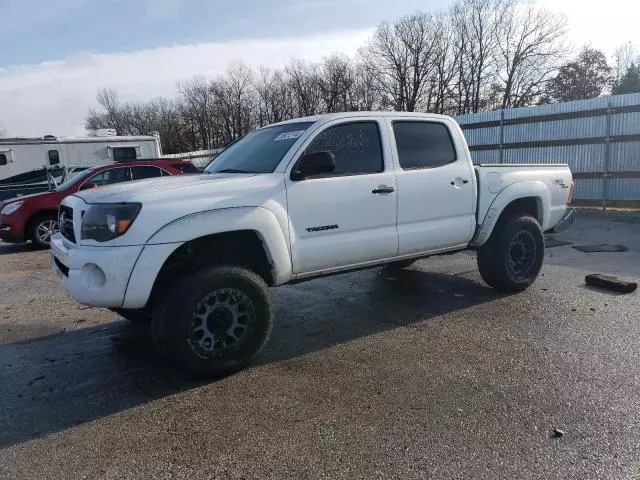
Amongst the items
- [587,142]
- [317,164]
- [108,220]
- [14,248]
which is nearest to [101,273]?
[108,220]

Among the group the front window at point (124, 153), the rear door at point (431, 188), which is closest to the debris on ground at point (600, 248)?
the rear door at point (431, 188)

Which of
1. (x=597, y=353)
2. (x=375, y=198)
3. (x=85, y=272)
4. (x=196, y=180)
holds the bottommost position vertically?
(x=597, y=353)

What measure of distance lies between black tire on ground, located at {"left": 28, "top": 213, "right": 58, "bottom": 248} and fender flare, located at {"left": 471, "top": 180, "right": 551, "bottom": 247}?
859cm

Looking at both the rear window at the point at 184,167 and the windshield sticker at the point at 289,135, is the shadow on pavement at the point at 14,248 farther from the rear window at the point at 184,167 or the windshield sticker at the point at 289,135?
the windshield sticker at the point at 289,135

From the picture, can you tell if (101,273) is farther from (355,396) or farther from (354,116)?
(354,116)

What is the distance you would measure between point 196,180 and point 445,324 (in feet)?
8.67

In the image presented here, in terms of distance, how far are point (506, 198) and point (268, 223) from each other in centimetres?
291

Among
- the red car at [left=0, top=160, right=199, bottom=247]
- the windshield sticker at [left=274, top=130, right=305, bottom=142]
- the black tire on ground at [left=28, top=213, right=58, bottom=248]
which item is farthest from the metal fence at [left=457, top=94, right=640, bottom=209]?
the black tire on ground at [left=28, top=213, right=58, bottom=248]

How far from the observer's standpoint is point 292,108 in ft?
182

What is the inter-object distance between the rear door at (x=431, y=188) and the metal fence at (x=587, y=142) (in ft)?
28.9

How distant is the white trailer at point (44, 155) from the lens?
55.2 ft

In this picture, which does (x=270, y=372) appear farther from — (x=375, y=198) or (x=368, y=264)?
(x=375, y=198)

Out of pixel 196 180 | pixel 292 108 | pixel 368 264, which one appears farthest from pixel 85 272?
pixel 292 108

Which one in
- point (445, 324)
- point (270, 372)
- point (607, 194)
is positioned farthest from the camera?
point (607, 194)
